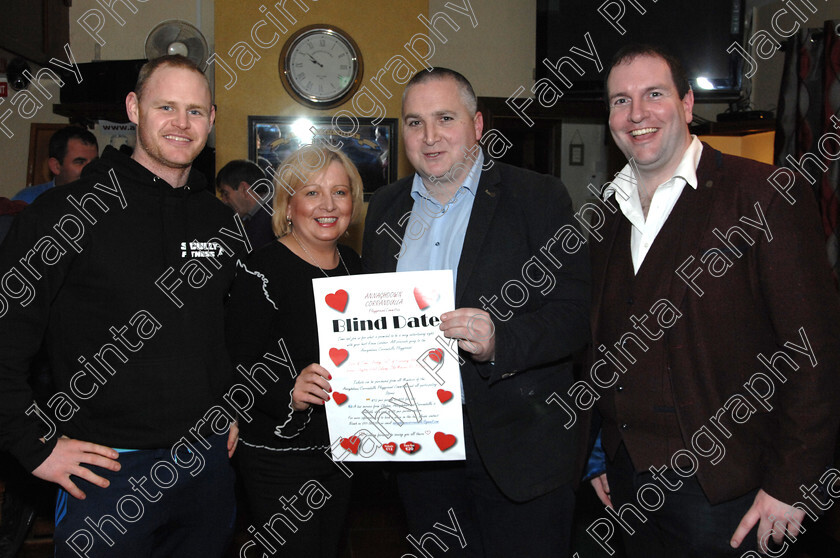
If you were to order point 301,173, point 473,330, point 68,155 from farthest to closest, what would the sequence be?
point 68,155 < point 301,173 < point 473,330

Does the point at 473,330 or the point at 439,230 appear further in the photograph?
the point at 439,230

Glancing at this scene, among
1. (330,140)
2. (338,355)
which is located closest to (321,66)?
A: (330,140)

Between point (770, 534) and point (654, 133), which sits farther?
point (654, 133)

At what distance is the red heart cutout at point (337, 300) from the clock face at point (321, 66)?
12.3 feet

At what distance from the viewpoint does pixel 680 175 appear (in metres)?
1.53

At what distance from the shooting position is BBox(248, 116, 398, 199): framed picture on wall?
16.5ft

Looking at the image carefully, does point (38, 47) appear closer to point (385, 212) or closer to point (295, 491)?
point (385, 212)

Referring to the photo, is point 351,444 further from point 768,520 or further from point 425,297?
point 768,520

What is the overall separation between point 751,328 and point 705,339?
11cm

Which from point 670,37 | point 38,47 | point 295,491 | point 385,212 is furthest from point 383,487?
point 670,37

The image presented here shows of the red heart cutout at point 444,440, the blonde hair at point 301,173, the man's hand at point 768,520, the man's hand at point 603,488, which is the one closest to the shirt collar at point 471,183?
the blonde hair at point 301,173

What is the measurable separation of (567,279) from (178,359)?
1.08 m

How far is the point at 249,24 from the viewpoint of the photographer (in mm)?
4926

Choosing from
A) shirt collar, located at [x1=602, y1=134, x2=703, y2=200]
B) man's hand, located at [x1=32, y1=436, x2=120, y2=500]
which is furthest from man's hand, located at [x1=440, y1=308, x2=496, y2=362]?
man's hand, located at [x1=32, y1=436, x2=120, y2=500]
